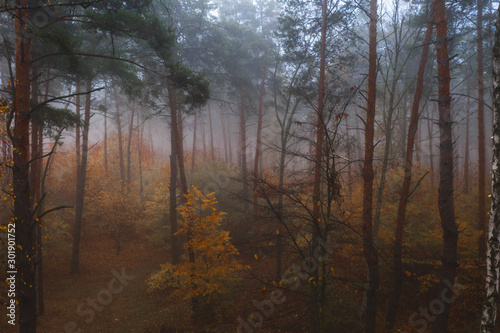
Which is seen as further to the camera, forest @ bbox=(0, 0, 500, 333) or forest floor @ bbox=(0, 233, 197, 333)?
forest floor @ bbox=(0, 233, 197, 333)

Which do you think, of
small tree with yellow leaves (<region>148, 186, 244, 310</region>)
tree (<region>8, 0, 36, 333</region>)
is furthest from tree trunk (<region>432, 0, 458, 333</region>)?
tree (<region>8, 0, 36, 333</region>)

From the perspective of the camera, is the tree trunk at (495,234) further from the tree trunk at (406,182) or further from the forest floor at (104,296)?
the forest floor at (104,296)

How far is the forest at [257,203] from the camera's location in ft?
17.1

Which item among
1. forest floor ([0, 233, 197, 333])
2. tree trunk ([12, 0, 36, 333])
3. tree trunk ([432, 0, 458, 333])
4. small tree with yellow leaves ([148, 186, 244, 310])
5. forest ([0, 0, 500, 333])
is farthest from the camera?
forest floor ([0, 233, 197, 333])

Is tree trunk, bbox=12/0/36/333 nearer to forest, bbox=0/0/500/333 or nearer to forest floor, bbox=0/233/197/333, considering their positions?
forest, bbox=0/0/500/333

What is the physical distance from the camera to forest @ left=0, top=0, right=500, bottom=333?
5.20m

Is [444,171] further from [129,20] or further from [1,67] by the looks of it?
[1,67]

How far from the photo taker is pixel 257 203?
873 centimetres

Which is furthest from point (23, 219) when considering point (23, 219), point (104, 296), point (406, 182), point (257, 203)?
point (104, 296)

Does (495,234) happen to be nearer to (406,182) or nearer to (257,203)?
(406,182)

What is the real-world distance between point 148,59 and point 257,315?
1308 cm

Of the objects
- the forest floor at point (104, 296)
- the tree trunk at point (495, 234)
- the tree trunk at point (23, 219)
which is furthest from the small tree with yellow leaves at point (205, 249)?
the tree trunk at point (495, 234)

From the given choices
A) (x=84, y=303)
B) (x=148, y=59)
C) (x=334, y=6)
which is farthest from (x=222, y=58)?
(x=84, y=303)

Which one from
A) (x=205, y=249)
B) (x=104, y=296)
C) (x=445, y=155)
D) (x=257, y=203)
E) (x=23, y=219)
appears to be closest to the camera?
(x=23, y=219)
